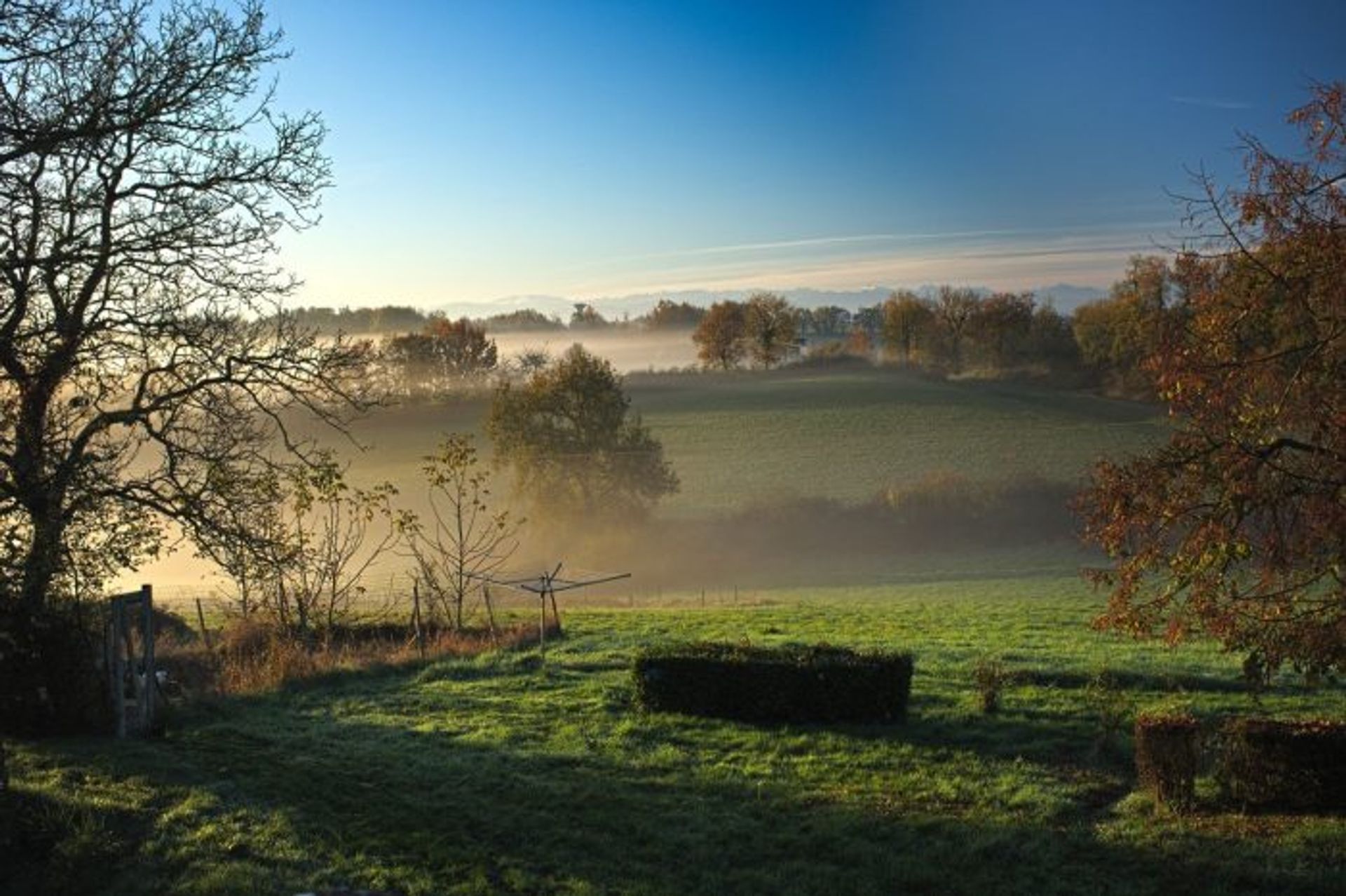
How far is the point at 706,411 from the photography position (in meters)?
82.4

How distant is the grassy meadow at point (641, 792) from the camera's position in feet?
31.8

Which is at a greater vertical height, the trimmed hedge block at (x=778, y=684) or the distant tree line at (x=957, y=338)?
the distant tree line at (x=957, y=338)

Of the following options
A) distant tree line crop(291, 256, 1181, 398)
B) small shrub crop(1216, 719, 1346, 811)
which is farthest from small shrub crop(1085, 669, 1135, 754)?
distant tree line crop(291, 256, 1181, 398)

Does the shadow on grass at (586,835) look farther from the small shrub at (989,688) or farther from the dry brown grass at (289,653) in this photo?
the dry brown grass at (289,653)

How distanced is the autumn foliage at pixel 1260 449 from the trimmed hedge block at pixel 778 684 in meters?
4.59

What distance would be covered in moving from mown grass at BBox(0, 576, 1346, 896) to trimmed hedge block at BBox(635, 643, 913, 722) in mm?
378

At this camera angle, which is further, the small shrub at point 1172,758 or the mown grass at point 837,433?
the mown grass at point 837,433

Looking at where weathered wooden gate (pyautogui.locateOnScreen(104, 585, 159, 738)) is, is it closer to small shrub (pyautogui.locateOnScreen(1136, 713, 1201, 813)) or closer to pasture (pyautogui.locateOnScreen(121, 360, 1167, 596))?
small shrub (pyautogui.locateOnScreen(1136, 713, 1201, 813))

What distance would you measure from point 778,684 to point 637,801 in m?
4.53

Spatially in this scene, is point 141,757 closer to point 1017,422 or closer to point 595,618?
point 595,618

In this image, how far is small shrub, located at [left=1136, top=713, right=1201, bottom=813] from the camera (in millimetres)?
11164

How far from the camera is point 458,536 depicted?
5753 centimetres

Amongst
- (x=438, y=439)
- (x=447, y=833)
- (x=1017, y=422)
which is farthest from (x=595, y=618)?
(x=1017, y=422)

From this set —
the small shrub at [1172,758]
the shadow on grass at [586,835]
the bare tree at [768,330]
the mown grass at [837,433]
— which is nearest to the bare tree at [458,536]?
the mown grass at [837,433]
